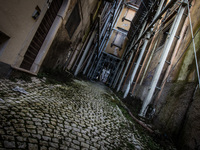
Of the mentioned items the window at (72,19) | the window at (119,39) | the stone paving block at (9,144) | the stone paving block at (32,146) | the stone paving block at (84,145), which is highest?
the window at (119,39)

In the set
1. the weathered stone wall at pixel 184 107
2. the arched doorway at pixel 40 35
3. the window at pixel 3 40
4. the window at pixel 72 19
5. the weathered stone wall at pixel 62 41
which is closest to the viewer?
the window at pixel 3 40

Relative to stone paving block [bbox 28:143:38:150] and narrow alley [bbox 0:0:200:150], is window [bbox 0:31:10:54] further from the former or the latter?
stone paving block [bbox 28:143:38:150]

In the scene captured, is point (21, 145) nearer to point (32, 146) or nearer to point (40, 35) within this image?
point (32, 146)

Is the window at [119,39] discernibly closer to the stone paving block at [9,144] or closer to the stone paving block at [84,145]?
the stone paving block at [84,145]

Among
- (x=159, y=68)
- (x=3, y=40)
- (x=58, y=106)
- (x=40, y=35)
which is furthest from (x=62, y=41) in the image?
(x=159, y=68)

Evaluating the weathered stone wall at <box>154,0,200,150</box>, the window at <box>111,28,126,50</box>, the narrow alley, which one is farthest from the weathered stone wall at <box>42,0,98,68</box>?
the window at <box>111,28,126,50</box>

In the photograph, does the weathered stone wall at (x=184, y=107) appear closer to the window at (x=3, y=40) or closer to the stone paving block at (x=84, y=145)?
the stone paving block at (x=84, y=145)

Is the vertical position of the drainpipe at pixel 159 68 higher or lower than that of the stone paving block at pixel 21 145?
higher

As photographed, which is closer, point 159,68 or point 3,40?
point 3,40

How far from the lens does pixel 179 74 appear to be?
166 inches

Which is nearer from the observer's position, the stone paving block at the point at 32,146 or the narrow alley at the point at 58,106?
the stone paving block at the point at 32,146

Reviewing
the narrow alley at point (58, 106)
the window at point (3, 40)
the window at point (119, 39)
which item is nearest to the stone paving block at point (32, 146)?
the narrow alley at point (58, 106)

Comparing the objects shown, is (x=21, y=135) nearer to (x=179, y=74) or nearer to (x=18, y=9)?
(x=18, y=9)

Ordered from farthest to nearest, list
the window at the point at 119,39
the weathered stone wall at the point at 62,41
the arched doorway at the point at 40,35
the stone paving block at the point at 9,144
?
the window at the point at 119,39 < the weathered stone wall at the point at 62,41 < the arched doorway at the point at 40,35 < the stone paving block at the point at 9,144
